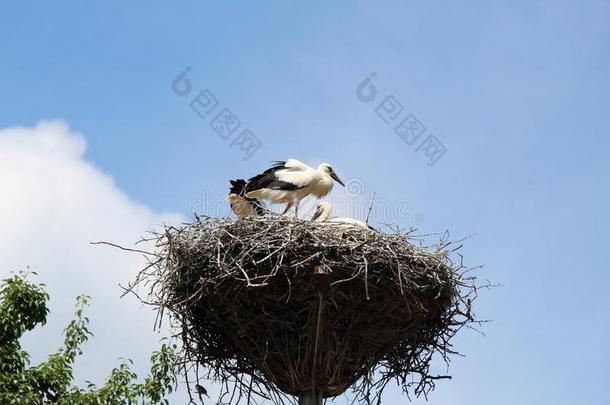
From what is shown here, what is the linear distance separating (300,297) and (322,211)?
2.06 m

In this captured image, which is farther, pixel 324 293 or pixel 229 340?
pixel 229 340

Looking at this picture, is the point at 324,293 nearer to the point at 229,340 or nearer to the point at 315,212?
the point at 229,340

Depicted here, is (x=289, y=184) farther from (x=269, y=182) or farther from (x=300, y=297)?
(x=300, y=297)

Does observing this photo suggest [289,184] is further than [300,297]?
Yes

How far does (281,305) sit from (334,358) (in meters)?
0.65

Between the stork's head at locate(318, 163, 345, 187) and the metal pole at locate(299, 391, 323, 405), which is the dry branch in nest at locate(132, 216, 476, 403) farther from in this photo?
the stork's head at locate(318, 163, 345, 187)

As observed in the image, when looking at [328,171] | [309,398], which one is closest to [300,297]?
[309,398]

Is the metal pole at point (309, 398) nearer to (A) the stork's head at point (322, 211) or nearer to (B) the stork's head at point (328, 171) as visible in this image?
(A) the stork's head at point (322, 211)

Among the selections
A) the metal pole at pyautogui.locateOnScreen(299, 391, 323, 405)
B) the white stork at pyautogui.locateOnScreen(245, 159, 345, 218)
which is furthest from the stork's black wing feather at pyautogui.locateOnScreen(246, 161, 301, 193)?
the metal pole at pyautogui.locateOnScreen(299, 391, 323, 405)

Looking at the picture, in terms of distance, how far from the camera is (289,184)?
11.7 meters

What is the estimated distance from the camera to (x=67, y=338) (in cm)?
1224

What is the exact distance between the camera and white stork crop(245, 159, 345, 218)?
38.5 ft

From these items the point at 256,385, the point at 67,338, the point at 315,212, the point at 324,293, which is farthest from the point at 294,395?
the point at 67,338

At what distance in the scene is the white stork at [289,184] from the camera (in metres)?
11.7
